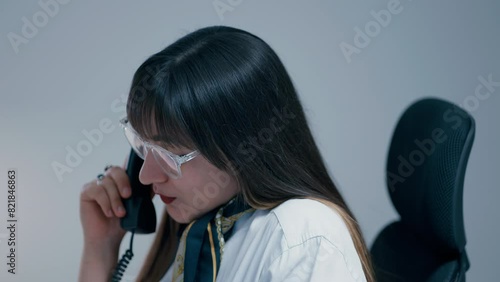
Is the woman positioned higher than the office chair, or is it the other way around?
the woman

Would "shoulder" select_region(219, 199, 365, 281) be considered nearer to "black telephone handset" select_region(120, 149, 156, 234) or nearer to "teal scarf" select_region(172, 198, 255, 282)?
"teal scarf" select_region(172, 198, 255, 282)

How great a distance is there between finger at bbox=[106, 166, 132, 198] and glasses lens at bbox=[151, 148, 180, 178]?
24 centimetres

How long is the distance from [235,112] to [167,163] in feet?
0.49

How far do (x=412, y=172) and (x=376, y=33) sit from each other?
584mm

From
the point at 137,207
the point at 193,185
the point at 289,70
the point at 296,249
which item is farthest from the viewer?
the point at 289,70

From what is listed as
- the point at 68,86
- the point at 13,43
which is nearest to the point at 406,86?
the point at 68,86

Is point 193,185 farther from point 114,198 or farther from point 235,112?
point 114,198

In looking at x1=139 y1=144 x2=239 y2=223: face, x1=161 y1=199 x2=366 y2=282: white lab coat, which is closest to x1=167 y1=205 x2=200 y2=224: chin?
x1=139 y1=144 x2=239 y2=223: face

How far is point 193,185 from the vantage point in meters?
0.86

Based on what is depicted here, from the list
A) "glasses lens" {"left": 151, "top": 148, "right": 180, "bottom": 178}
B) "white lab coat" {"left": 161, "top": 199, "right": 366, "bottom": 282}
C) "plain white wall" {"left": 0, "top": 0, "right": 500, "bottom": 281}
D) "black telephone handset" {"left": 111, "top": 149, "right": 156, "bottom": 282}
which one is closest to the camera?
"white lab coat" {"left": 161, "top": 199, "right": 366, "bottom": 282}

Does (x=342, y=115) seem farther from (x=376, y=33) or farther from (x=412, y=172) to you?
(x=412, y=172)

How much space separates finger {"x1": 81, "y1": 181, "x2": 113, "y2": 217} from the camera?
108cm

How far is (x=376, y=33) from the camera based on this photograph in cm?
142

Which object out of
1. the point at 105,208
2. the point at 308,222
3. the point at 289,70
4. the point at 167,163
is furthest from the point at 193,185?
the point at 289,70
